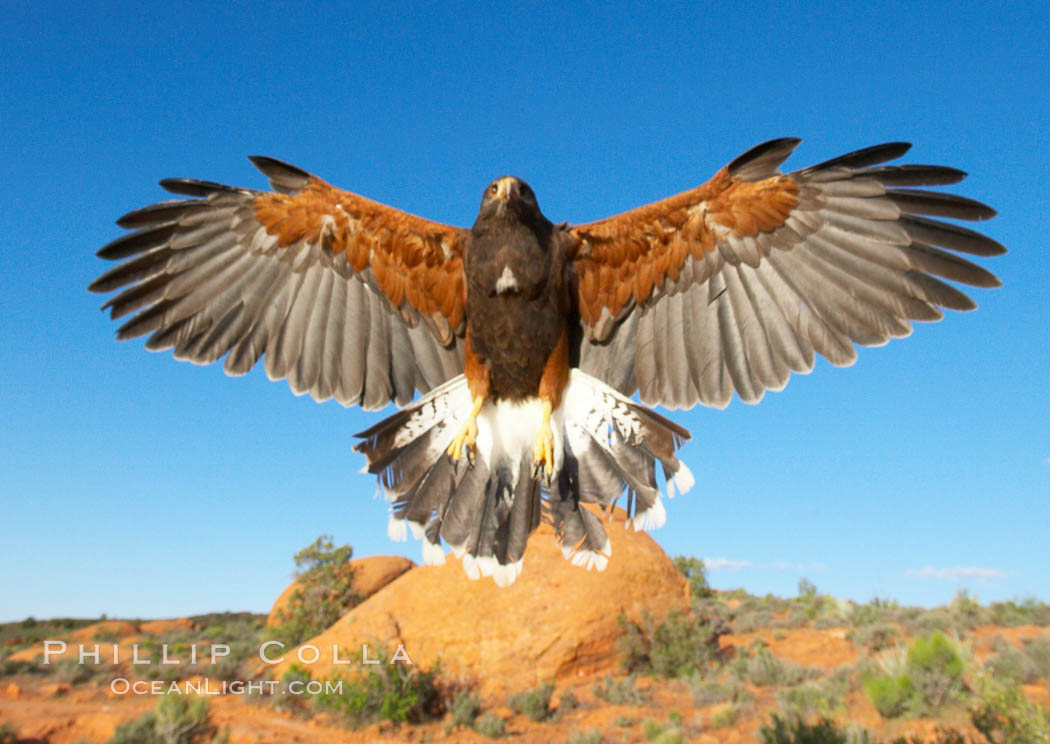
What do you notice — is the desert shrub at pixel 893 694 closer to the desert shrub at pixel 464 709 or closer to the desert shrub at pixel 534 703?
the desert shrub at pixel 534 703

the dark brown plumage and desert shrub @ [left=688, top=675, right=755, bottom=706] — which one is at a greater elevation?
the dark brown plumage

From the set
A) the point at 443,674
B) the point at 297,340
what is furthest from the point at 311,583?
the point at 297,340

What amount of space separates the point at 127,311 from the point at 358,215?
6.39 feet

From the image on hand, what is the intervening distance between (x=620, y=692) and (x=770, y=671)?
2657mm

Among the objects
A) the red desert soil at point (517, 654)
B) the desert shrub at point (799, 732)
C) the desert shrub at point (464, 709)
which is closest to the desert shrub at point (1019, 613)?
the red desert soil at point (517, 654)

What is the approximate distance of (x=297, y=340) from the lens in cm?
584

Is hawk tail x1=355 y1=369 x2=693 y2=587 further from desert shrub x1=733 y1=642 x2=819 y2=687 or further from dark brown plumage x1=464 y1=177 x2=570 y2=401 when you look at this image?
desert shrub x1=733 y1=642 x2=819 y2=687

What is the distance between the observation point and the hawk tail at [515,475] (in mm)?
5324

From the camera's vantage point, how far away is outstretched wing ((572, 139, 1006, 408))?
15.6 ft

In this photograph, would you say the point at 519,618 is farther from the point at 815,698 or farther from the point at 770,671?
the point at 815,698

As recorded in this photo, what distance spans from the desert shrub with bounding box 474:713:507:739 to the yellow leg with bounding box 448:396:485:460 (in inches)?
287

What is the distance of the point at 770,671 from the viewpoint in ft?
40.2

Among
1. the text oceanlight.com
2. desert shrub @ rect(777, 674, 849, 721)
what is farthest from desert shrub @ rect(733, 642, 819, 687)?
the text oceanlight.com

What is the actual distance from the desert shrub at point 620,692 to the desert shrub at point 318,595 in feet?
25.8
